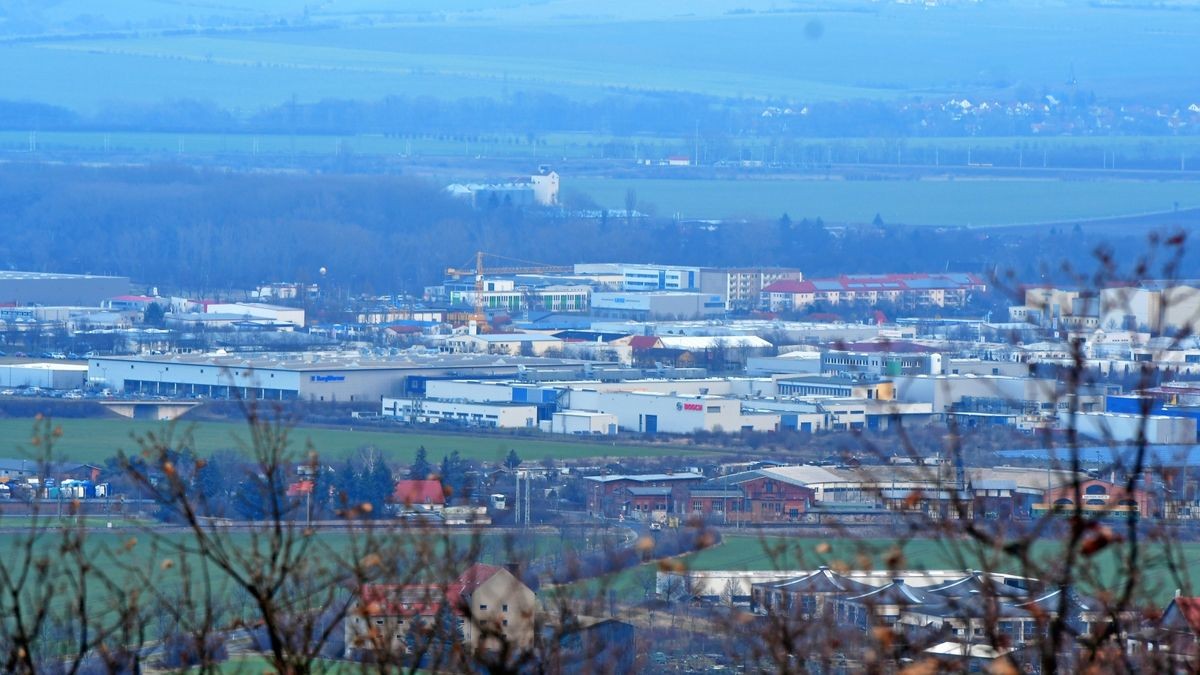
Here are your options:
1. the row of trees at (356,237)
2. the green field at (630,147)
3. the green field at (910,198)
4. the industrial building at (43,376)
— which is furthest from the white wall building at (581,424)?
the green field at (630,147)

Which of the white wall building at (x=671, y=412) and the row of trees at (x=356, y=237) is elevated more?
the row of trees at (x=356, y=237)

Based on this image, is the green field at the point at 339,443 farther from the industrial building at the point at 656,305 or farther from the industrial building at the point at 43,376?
the industrial building at the point at 656,305

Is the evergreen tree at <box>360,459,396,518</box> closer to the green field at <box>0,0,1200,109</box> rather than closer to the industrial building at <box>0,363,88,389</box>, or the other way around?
the industrial building at <box>0,363,88,389</box>

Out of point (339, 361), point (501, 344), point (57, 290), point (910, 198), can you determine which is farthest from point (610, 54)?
point (339, 361)

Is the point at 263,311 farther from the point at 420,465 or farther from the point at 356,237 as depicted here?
the point at 420,465

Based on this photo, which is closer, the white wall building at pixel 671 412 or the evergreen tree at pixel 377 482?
the evergreen tree at pixel 377 482

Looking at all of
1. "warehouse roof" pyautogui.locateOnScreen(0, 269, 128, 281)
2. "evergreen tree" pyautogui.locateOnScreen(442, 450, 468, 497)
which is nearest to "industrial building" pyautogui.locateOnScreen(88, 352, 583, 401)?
"evergreen tree" pyautogui.locateOnScreen(442, 450, 468, 497)

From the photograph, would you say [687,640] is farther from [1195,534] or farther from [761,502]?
[761,502]
